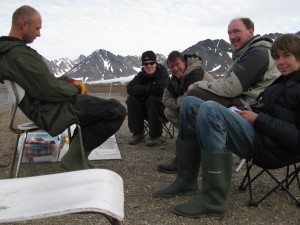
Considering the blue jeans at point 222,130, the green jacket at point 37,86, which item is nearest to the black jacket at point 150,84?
the green jacket at point 37,86

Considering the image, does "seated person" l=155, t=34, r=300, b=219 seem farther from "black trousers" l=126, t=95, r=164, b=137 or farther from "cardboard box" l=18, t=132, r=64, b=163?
"black trousers" l=126, t=95, r=164, b=137

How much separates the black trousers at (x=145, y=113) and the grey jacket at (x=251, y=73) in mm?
2124

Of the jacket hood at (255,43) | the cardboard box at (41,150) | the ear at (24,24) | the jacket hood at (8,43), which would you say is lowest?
the cardboard box at (41,150)

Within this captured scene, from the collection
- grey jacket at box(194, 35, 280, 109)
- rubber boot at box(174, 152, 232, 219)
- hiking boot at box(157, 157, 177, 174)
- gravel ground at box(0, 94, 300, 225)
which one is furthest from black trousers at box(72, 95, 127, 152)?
rubber boot at box(174, 152, 232, 219)

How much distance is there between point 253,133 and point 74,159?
77.1 inches

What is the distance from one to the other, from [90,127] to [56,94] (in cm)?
67

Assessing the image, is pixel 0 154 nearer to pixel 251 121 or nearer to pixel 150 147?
pixel 150 147

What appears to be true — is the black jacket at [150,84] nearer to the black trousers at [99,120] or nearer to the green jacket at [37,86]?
the black trousers at [99,120]

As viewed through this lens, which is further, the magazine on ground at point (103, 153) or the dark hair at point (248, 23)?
the magazine on ground at point (103, 153)

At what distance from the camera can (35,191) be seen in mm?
1995

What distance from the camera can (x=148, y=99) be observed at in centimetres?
587

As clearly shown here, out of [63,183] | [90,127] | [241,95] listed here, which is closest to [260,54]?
[241,95]

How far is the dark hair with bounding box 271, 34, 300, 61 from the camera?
2.79 metres

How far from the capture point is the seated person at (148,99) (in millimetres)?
5809
